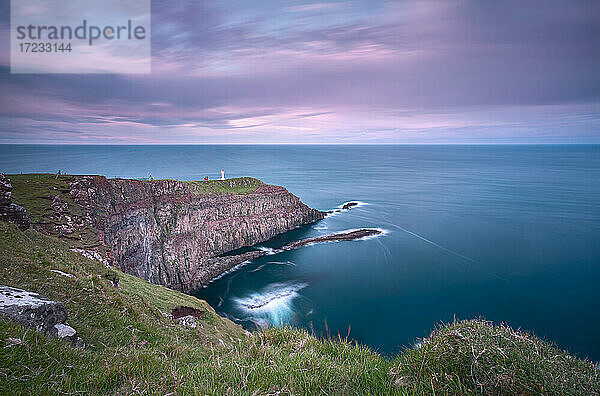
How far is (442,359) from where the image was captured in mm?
5328

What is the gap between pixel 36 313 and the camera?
6.65m

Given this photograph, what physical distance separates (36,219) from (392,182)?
131442mm

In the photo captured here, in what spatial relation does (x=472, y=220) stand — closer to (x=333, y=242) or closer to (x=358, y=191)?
(x=333, y=242)

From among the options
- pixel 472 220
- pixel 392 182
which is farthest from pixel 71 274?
pixel 392 182

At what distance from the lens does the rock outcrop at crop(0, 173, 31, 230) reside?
15514 millimetres

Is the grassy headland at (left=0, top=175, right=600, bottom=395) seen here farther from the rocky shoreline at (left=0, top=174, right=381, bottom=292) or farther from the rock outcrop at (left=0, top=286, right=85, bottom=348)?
the rocky shoreline at (left=0, top=174, right=381, bottom=292)

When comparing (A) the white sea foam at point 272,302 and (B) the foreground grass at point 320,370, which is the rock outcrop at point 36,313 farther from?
(A) the white sea foam at point 272,302

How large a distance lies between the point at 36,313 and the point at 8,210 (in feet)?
45.9

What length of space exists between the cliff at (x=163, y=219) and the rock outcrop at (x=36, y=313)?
19.2 metres

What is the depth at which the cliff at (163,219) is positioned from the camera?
2816cm

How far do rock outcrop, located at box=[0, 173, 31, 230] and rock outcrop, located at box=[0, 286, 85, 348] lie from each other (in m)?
11.6

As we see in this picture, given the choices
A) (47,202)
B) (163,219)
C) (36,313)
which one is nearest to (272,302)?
(163,219)

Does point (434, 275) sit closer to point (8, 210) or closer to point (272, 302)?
point (272, 302)

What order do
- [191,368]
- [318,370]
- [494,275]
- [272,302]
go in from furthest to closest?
[494,275], [272,302], [191,368], [318,370]
